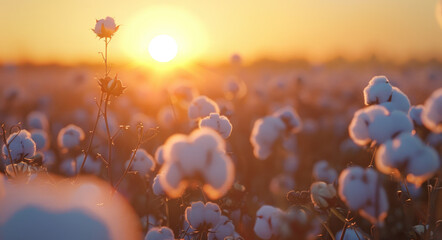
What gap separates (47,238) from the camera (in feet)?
4.46

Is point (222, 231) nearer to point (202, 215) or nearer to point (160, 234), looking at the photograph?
point (202, 215)

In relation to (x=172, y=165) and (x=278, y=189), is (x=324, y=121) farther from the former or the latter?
(x=172, y=165)

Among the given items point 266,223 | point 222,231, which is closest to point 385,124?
point 266,223

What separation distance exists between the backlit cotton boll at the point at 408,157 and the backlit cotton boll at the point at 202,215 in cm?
113

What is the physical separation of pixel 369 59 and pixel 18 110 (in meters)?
50.0

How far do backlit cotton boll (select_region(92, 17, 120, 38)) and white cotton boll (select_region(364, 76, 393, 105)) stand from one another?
1.80 m

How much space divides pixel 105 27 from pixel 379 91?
1.91m

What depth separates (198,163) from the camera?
5.42 ft

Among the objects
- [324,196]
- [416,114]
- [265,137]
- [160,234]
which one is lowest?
[160,234]

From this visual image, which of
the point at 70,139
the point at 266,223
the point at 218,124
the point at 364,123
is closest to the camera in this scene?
the point at 364,123

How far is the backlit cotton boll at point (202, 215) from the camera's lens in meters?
2.50

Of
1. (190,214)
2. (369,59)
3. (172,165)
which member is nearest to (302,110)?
(190,214)

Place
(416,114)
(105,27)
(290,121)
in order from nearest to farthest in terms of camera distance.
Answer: (416,114) → (105,27) → (290,121)

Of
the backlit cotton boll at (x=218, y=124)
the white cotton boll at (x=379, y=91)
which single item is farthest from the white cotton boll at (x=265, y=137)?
the white cotton boll at (x=379, y=91)
